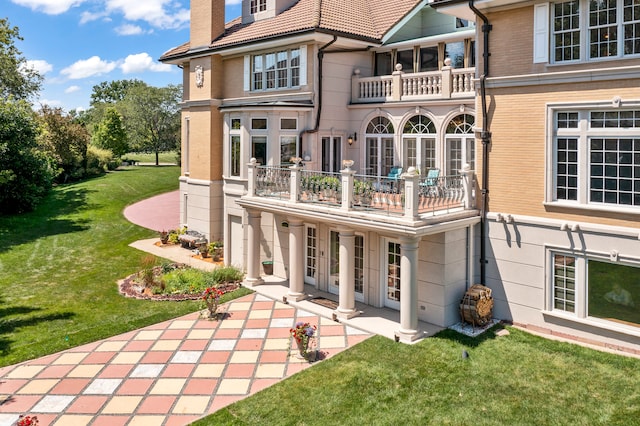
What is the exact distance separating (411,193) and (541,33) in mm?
5532

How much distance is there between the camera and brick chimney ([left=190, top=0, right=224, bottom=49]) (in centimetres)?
2242

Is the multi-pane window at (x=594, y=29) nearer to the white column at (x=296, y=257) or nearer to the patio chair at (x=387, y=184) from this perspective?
the patio chair at (x=387, y=184)

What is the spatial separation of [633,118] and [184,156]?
67.9ft

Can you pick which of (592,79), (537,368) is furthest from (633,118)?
(537,368)

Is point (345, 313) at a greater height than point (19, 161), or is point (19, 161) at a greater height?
point (19, 161)

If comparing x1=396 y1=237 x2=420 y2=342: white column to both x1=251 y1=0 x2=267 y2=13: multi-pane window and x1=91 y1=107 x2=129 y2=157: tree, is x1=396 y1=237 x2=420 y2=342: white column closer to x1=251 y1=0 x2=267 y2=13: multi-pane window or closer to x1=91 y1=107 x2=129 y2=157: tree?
x1=251 y1=0 x2=267 y2=13: multi-pane window

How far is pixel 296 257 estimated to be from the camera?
1589 cm

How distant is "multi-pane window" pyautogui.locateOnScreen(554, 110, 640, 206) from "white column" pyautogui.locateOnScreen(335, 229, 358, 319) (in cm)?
585

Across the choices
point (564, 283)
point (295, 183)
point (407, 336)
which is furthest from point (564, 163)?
point (295, 183)

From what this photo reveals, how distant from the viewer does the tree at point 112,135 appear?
63.3 m

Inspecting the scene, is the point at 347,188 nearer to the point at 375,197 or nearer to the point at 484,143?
the point at 375,197

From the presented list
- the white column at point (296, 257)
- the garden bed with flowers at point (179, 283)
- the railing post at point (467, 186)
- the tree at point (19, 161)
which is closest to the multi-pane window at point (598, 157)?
the railing post at point (467, 186)

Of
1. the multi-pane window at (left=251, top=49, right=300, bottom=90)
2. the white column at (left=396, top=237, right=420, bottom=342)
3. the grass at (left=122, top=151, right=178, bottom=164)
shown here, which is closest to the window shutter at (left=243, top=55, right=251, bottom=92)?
the multi-pane window at (left=251, top=49, right=300, bottom=90)

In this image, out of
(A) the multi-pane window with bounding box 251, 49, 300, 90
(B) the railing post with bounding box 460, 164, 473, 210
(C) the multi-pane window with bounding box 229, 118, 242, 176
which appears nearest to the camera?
(B) the railing post with bounding box 460, 164, 473, 210
